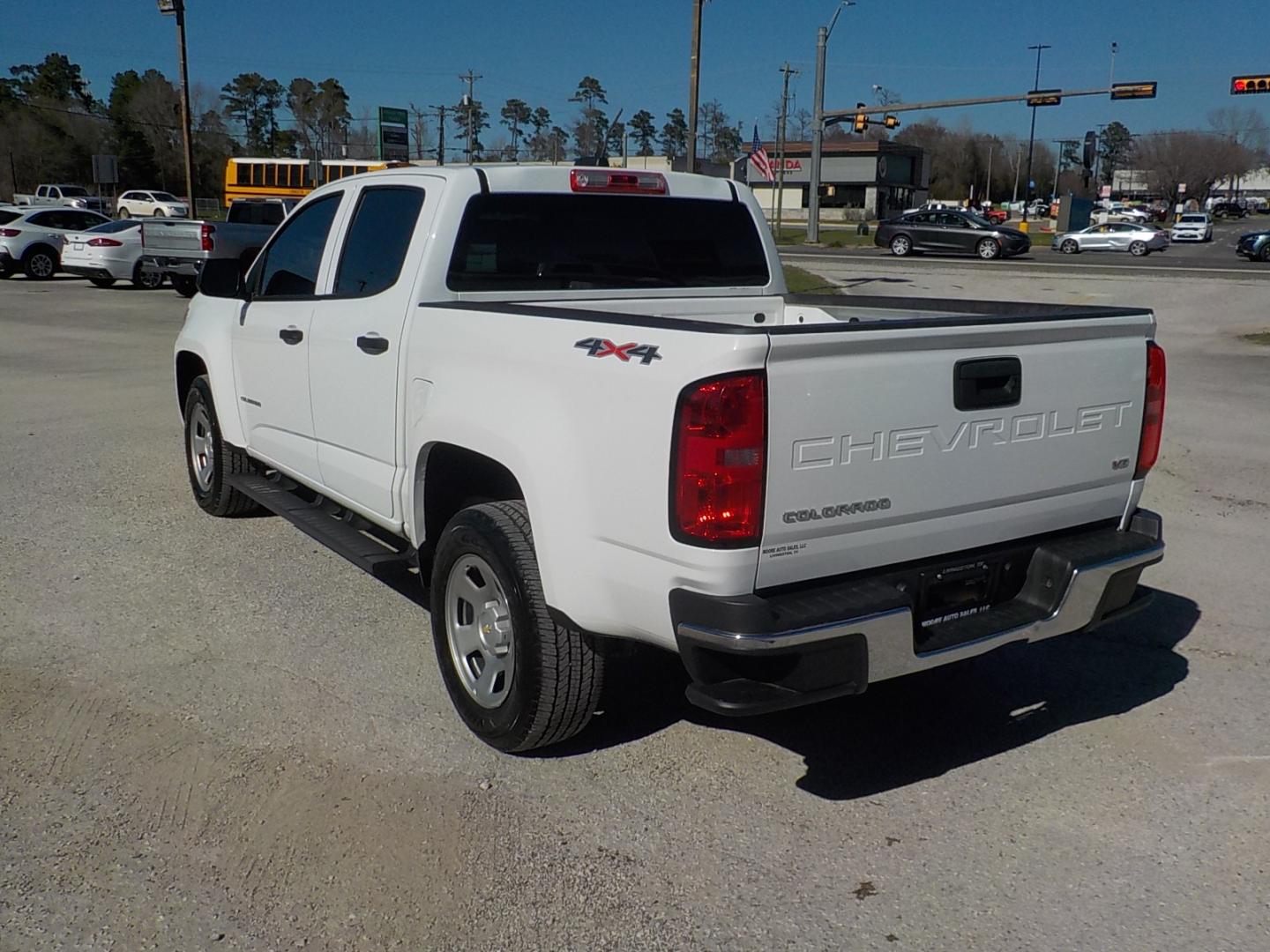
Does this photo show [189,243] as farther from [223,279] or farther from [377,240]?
A: [377,240]

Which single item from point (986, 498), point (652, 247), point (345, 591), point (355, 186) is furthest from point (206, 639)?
point (986, 498)

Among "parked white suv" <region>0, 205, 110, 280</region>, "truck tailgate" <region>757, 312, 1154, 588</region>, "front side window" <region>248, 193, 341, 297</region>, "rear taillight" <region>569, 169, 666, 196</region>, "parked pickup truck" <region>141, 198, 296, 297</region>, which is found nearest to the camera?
"truck tailgate" <region>757, 312, 1154, 588</region>

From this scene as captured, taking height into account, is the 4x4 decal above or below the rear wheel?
above

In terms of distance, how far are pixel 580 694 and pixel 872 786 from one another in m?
1.03

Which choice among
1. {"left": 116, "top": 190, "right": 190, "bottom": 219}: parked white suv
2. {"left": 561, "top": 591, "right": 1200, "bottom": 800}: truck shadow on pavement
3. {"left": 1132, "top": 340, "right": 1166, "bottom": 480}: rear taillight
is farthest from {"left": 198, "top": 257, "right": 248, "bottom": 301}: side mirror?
{"left": 116, "top": 190, "right": 190, "bottom": 219}: parked white suv

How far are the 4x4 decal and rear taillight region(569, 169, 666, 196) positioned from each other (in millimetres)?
1680

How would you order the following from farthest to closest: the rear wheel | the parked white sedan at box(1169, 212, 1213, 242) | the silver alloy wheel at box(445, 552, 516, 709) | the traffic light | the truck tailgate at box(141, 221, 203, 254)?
1. the parked white sedan at box(1169, 212, 1213, 242)
2. the traffic light
3. the rear wheel
4. the truck tailgate at box(141, 221, 203, 254)
5. the silver alloy wheel at box(445, 552, 516, 709)

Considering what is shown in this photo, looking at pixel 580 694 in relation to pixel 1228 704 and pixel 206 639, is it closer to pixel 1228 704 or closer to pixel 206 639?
pixel 206 639

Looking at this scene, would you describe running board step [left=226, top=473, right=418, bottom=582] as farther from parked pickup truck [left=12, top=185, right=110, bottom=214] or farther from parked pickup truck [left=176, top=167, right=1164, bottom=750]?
parked pickup truck [left=12, top=185, right=110, bottom=214]

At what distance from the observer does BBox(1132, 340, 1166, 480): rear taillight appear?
403 centimetres

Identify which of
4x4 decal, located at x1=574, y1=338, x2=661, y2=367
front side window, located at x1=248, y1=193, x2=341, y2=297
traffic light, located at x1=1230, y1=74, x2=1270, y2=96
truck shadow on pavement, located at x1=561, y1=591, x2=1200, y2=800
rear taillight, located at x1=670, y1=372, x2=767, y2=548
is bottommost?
truck shadow on pavement, located at x1=561, y1=591, x2=1200, y2=800

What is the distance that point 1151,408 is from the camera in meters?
4.07

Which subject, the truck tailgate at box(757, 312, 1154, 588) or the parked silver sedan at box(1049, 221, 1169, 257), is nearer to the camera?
the truck tailgate at box(757, 312, 1154, 588)

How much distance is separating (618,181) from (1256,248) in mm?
44013
